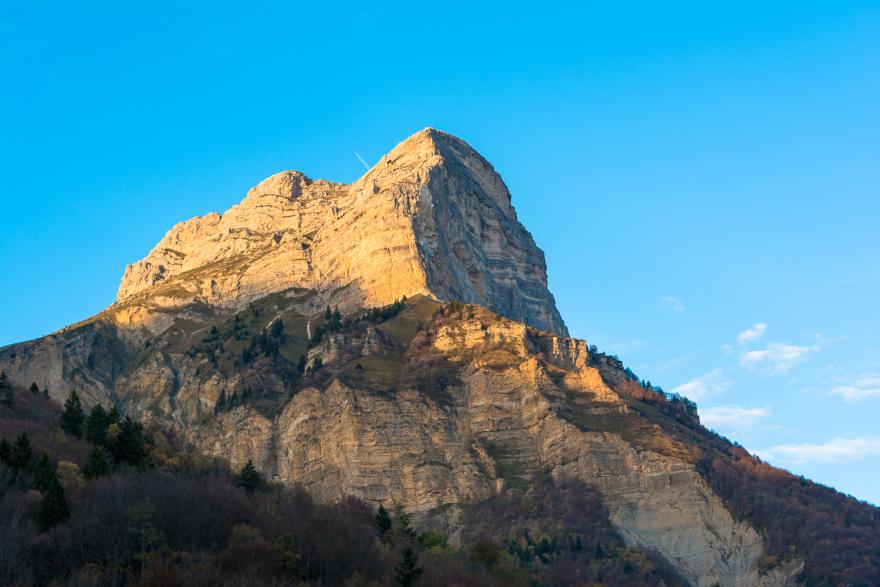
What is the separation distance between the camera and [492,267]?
632ft

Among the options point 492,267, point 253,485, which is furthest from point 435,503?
point 492,267

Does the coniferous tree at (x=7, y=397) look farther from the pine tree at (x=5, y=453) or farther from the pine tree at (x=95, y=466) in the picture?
the pine tree at (x=5, y=453)

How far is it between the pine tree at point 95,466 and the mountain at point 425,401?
48823 mm

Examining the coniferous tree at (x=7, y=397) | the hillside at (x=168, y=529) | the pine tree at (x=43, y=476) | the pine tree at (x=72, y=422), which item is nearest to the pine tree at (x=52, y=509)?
the hillside at (x=168, y=529)

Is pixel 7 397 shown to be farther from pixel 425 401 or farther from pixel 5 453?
pixel 425 401

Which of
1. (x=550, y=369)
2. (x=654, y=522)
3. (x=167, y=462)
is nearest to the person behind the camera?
(x=167, y=462)

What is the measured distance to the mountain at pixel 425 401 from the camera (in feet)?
353

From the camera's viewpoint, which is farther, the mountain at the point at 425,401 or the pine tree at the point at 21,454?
the mountain at the point at 425,401

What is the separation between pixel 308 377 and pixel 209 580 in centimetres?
8581

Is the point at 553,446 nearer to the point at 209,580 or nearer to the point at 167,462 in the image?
the point at 167,462

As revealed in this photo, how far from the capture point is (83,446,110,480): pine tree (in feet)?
192

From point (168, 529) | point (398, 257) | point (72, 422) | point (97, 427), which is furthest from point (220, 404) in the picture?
point (168, 529)

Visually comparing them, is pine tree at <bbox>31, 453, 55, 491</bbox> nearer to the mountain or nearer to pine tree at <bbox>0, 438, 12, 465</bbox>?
pine tree at <bbox>0, 438, 12, 465</bbox>

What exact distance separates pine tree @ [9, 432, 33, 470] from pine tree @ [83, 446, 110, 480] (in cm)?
305
